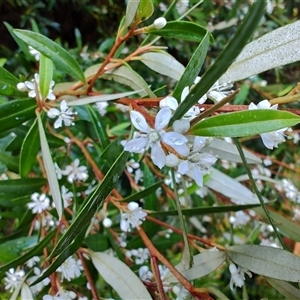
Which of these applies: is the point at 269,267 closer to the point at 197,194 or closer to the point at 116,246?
the point at 116,246

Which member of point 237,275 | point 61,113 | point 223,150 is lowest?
point 237,275

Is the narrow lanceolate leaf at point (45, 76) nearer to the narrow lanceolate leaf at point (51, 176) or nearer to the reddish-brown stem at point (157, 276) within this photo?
the narrow lanceolate leaf at point (51, 176)

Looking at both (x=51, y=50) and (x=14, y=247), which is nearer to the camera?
(x=51, y=50)

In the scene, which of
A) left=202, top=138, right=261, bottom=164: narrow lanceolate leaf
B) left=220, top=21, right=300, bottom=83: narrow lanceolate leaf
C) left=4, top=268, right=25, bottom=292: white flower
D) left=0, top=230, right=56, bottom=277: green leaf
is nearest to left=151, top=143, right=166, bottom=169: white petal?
left=220, top=21, right=300, bottom=83: narrow lanceolate leaf

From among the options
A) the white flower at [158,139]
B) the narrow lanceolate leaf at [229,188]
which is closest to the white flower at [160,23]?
the white flower at [158,139]

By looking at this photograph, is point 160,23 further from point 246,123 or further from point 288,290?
→ point 288,290

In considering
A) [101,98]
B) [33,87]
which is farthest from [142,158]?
[33,87]

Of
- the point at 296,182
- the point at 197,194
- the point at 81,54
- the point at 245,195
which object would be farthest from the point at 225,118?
the point at 296,182
